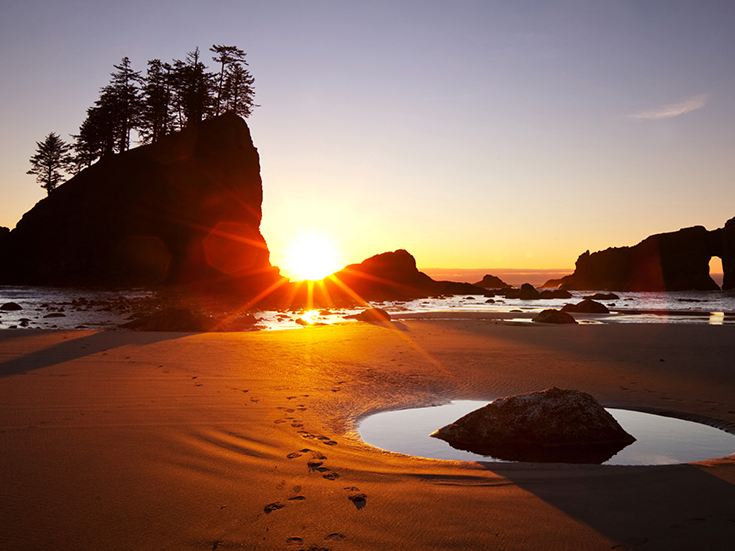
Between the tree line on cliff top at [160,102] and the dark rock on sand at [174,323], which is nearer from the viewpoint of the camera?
the dark rock on sand at [174,323]

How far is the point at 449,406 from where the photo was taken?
6383mm

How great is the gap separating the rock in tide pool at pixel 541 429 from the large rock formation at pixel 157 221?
3713cm

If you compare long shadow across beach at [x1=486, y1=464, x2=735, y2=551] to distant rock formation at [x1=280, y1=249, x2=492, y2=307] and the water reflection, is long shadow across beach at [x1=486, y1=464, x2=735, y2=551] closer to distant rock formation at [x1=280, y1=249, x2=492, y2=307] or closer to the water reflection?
the water reflection

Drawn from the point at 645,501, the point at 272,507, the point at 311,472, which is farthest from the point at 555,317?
the point at 272,507

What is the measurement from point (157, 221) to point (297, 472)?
42201mm

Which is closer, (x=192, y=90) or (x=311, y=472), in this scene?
(x=311, y=472)

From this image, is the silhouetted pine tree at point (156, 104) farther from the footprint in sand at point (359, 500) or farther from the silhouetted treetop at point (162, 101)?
the footprint in sand at point (359, 500)

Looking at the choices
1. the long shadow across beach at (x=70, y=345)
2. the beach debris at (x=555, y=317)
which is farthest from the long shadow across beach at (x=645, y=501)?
the beach debris at (x=555, y=317)

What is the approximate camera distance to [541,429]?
183 inches

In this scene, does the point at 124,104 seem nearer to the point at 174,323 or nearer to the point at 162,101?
the point at 162,101

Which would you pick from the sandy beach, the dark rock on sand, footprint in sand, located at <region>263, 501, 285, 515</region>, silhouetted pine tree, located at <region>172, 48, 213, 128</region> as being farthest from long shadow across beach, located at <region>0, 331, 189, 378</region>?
silhouetted pine tree, located at <region>172, 48, 213, 128</region>

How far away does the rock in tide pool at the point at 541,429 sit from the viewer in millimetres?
4504

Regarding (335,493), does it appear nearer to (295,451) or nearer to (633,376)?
(295,451)

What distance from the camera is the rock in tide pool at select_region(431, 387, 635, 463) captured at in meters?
4.50
